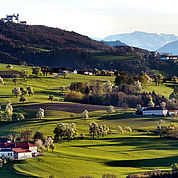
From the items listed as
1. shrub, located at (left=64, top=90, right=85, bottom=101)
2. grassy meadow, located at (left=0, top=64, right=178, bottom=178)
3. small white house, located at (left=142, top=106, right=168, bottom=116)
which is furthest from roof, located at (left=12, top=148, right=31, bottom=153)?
shrub, located at (left=64, top=90, right=85, bottom=101)

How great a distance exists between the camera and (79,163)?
8281 cm

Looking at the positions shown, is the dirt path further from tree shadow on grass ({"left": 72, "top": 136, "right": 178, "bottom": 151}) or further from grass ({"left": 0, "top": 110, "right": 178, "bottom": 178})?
tree shadow on grass ({"left": 72, "top": 136, "right": 178, "bottom": 151})

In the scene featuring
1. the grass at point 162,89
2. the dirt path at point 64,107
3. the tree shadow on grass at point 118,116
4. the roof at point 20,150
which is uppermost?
the grass at point 162,89

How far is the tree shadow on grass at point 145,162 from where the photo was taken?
8412 centimetres

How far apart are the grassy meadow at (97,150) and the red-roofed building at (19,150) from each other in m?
3.00

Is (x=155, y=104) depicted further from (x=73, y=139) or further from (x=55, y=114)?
(x=73, y=139)

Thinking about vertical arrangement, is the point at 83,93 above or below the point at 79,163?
above

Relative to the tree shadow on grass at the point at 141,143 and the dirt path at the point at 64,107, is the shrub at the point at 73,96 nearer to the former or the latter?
the dirt path at the point at 64,107

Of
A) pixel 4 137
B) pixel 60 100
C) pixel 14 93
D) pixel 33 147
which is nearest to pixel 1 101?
pixel 14 93

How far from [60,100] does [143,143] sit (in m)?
59.5

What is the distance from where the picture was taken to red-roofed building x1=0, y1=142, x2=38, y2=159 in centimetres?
8700

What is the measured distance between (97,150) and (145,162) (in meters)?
11.6

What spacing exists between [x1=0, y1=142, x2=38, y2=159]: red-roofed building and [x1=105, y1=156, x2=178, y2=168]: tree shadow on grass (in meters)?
14.7

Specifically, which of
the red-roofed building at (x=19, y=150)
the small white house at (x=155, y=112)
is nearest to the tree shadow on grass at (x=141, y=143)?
the red-roofed building at (x=19, y=150)
